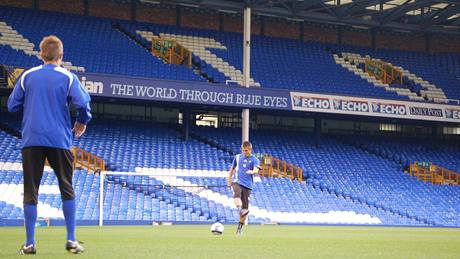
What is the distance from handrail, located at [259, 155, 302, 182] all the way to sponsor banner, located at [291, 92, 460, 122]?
2.62m

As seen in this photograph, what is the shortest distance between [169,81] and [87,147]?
4.44 metres

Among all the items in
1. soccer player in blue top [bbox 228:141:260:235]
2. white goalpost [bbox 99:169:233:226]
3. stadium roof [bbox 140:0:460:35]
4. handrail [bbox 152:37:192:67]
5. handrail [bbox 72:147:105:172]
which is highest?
stadium roof [bbox 140:0:460:35]

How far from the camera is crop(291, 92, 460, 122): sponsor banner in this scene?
36.2m

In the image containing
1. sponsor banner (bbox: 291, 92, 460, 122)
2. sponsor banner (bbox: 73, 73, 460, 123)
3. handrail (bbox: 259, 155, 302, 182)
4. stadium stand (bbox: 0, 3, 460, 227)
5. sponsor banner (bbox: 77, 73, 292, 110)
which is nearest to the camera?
stadium stand (bbox: 0, 3, 460, 227)

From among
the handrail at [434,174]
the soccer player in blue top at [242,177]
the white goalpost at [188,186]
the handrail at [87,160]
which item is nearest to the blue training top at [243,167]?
the soccer player in blue top at [242,177]

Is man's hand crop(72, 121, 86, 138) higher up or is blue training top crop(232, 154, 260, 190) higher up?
man's hand crop(72, 121, 86, 138)

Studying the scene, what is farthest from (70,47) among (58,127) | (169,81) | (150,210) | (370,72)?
(58,127)

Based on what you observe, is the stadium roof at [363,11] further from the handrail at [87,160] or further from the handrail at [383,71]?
the handrail at [87,160]

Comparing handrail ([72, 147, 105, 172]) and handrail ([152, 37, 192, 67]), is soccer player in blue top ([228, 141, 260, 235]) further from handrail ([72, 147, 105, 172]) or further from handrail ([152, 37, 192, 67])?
handrail ([152, 37, 192, 67])

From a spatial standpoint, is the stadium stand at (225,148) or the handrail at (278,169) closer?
the stadium stand at (225,148)

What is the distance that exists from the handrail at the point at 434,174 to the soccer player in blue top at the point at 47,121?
3250 centimetres

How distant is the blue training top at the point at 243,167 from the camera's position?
17350 millimetres

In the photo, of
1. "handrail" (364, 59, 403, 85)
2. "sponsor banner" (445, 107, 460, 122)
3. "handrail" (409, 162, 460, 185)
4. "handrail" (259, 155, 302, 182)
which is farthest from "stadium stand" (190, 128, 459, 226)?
"handrail" (364, 59, 403, 85)

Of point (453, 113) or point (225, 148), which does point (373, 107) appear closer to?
point (453, 113)
